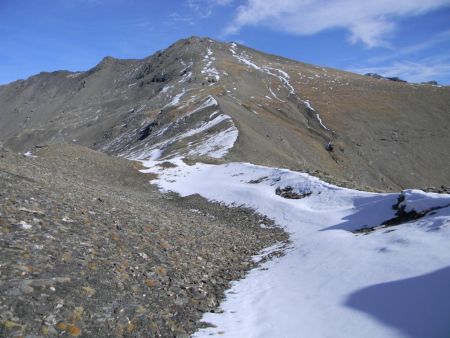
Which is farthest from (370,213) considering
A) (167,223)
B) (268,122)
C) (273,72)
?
(273,72)

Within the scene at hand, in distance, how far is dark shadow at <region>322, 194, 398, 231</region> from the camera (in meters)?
15.8

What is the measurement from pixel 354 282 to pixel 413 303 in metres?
2.01

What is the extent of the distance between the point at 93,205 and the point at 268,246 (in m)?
7.17

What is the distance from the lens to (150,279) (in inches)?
384

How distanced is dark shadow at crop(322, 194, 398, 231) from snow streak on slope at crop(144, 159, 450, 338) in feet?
0.14

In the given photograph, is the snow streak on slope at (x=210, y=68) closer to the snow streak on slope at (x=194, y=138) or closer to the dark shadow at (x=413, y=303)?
the snow streak on slope at (x=194, y=138)

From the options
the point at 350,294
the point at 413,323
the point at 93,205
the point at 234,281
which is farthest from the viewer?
A: the point at 93,205

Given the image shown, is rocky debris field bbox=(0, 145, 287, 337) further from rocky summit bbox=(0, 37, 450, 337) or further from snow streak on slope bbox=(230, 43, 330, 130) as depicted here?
snow streak on slope bbox=(230, 43, 330, 130)

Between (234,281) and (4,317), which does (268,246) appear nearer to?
(234,281)

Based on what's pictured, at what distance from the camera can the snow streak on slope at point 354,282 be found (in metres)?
7.87

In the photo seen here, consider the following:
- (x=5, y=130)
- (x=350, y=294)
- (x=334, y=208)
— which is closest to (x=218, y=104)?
(x=334, y=208)

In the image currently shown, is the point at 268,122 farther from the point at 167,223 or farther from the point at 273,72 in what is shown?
the point at 273,72

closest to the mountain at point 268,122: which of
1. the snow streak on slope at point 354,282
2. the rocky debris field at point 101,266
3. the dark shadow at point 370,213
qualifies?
A: the dark shadow at point 370,213

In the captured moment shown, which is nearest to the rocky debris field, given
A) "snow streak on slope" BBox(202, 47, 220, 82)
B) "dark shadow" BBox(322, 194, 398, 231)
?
"dark shadow" BBox(322, 194, 398, 231)
